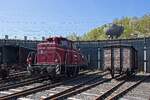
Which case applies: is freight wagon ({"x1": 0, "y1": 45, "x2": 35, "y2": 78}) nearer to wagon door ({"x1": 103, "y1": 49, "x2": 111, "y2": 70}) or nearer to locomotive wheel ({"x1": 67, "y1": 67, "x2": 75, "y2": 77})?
locomotive wheel ({"x1": 67, "y1": 67, "x2": 75, "y2": 77})

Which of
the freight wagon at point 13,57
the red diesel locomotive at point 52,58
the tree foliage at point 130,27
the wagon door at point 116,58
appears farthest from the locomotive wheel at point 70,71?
the tree foliage at point 130,27

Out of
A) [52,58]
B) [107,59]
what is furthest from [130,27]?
[52,58]

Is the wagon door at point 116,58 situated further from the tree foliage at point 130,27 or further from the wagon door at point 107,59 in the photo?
the tree foliage at point 130,27

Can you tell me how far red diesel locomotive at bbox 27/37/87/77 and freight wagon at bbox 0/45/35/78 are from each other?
1.98 meters

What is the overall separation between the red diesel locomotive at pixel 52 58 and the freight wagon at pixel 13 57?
6.51 feet

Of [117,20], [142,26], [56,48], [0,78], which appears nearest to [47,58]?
[56,48]

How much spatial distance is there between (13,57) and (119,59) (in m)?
7.97

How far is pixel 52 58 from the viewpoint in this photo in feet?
68.5

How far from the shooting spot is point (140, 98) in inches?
519

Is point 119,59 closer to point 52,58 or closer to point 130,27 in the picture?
point 52,58

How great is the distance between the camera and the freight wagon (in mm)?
23216

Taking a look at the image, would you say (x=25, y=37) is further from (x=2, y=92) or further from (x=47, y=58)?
(x=2, y=92)

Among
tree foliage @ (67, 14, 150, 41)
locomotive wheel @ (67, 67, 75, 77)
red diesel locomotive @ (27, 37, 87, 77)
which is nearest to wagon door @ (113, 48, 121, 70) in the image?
locomotive wheel @ (67, 67, 75, 77)

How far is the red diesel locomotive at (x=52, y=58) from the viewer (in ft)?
66.2
